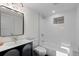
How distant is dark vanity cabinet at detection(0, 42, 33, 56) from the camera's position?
120cm

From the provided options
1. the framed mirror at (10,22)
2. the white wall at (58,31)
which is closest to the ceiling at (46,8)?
the white wall at (58,31)

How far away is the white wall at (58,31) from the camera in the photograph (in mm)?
1709

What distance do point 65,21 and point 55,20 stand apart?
0.87 feet

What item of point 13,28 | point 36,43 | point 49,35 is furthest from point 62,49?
point 13,28

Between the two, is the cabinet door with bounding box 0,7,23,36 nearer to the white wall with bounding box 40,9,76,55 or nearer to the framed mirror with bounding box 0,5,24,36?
the framed mirror with bounding box 0,5,24,36

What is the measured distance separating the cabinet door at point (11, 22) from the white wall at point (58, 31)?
25.0 inches

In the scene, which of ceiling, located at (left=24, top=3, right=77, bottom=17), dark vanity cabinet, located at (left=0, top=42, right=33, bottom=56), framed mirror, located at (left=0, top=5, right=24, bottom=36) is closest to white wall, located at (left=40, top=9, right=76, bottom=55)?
ceiling, located at (left=24, top=3, right=77, bottom=17)

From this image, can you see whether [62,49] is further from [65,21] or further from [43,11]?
[43,11]

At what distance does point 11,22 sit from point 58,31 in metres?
1.28

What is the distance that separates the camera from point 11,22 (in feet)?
5.15

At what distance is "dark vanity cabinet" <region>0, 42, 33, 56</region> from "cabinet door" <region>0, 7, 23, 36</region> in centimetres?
40

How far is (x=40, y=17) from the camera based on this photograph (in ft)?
6.23

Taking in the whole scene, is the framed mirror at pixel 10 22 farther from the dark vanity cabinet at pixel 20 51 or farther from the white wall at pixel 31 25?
the dark vanity cabinet at pixel 20 51

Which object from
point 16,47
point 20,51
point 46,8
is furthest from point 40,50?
point 46,8
